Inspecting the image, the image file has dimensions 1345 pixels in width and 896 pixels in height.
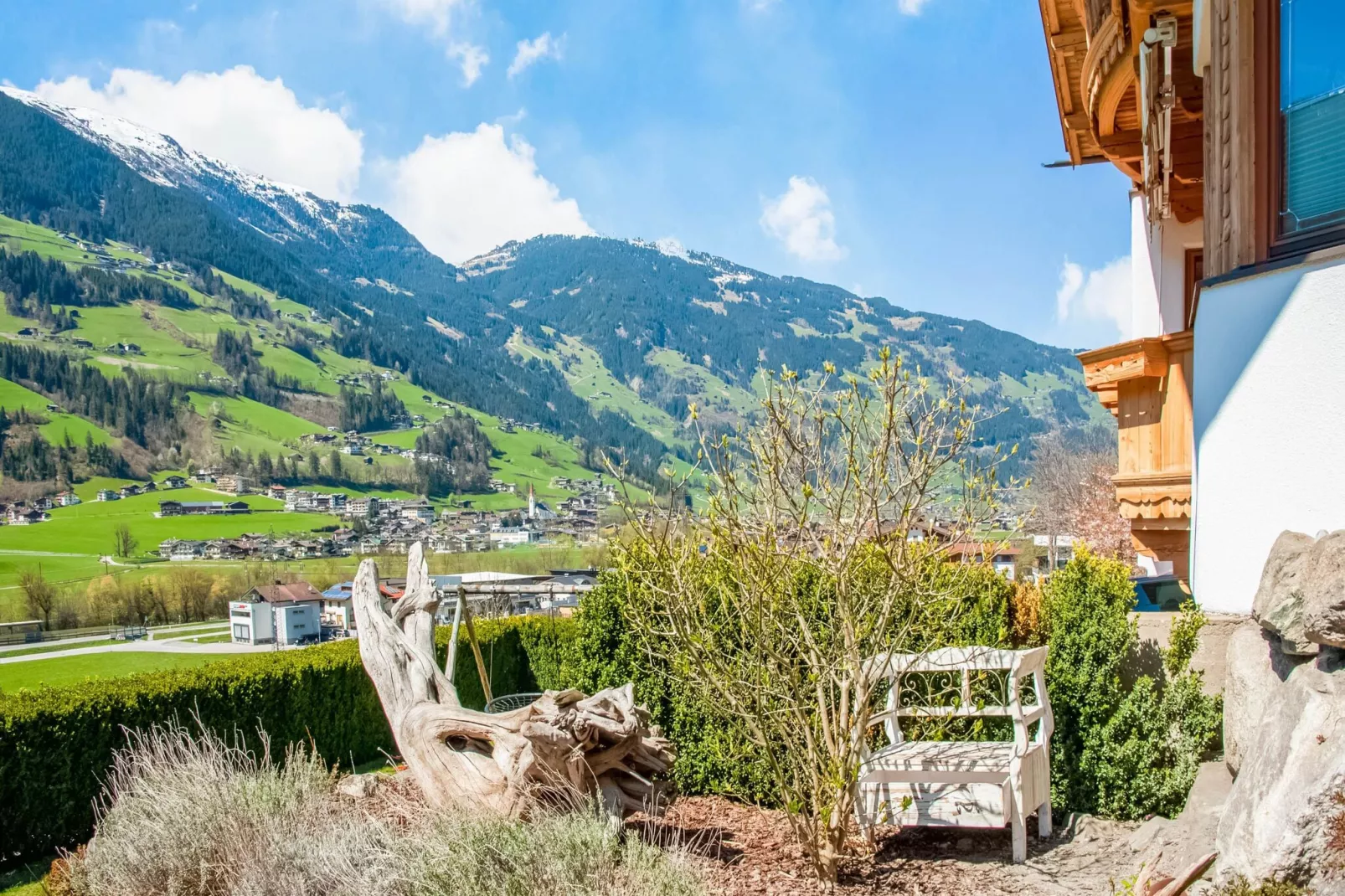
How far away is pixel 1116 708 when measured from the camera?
730 cm

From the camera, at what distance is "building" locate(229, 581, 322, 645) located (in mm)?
58219

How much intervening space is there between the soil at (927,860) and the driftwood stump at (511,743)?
0.48 metres

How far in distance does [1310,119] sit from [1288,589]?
2.44m

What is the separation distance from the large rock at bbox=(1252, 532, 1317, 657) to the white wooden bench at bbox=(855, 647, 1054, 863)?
6.67ft

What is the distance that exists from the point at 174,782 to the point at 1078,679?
6.46m

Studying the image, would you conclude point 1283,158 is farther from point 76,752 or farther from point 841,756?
point 76,752

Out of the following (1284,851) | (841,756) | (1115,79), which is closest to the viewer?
(1284,851)

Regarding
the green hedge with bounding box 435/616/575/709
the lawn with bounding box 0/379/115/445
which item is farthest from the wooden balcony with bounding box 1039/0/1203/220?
the lawn with bounding box 0/379/115/445

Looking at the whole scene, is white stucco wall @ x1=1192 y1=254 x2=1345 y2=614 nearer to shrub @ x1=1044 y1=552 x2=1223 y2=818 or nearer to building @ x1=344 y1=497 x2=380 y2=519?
shrub @ x1=1044 y1=552 x2=1223 y2=818

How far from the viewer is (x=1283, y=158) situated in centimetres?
493

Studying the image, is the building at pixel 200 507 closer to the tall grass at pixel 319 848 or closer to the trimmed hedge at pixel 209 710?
the trimmed hedge at pixel 209 710

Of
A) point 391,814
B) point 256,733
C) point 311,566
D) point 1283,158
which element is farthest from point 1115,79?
point 311,566

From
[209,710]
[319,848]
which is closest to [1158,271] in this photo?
[319,848]

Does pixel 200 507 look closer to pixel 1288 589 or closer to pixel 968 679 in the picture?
pixel 968 679
